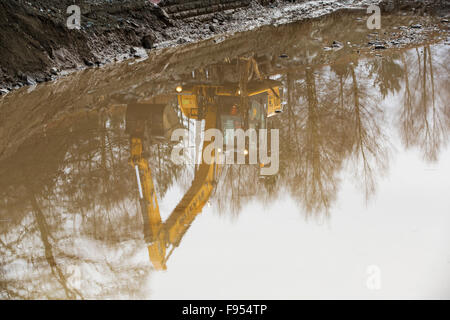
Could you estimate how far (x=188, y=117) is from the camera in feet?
23.0

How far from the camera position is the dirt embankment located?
9.29 metres

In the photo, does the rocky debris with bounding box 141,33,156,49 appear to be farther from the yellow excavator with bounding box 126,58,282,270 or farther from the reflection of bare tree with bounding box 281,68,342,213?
the reflection of bare tree with bounding box 281,68,342,213

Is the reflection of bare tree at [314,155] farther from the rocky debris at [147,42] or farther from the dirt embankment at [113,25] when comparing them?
the rocky debris at [147,42]

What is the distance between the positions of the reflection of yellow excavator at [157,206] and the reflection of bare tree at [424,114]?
8.93 feet

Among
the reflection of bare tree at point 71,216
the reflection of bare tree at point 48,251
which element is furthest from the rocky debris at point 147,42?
the reflection of bare tree at point 48,251

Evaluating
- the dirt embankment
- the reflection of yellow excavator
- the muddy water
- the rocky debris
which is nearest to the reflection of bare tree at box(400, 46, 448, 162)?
the muddy water

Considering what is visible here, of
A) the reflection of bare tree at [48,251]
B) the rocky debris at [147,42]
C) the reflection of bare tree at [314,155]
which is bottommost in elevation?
the reflection of bare tree at [48,251]

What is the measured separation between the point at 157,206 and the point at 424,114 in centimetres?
426

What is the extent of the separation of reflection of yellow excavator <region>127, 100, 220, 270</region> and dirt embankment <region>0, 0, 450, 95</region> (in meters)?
4.61

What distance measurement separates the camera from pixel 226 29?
45.4ft

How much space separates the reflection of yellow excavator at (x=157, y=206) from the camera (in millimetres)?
3891

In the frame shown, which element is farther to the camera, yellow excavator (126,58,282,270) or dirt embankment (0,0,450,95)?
dirt embankment (0,0,450,95)

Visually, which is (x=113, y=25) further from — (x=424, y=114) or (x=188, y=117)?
(x=424, y=114)

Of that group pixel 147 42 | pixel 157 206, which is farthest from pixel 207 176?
pixel 147 42
